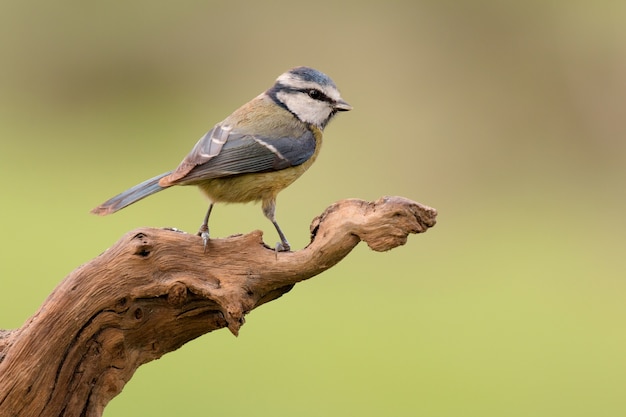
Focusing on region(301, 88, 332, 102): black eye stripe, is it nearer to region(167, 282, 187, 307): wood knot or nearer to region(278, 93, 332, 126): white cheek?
region(278, 93, 332, 126): white cheek

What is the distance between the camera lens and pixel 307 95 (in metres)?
4.38

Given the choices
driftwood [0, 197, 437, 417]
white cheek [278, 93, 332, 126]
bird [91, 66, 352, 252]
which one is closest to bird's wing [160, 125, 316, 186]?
bird [91, 66, 352, 252]

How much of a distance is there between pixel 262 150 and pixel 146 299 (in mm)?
791

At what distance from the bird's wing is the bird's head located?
0.52 ft

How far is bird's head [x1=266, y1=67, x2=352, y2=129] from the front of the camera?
14.3 ft

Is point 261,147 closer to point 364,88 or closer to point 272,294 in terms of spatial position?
point 272,294

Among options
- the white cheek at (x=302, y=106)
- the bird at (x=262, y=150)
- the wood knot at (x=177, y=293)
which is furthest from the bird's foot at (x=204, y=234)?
the white cheek at (x=302, y=106)

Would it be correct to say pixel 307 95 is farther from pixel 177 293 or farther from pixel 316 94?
pixel 177 293

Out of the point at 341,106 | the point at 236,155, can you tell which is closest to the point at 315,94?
the point at 341,106

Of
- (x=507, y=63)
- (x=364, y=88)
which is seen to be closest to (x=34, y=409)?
(x=364, y=88)

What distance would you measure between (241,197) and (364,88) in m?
5.68

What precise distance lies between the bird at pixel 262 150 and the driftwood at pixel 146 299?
110mm

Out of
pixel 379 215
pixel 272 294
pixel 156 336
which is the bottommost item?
pixel 156 336

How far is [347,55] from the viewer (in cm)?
967
